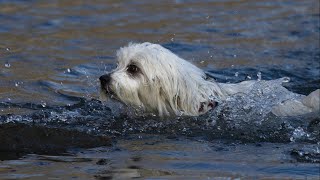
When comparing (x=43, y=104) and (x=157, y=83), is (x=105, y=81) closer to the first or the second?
(x=157, y=83)

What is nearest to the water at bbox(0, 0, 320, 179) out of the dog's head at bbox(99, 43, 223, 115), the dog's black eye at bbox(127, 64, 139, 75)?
the dog's head at bbox(99, 43, 223, 115)

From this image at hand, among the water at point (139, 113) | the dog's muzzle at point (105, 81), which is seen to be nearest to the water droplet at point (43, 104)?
the water at point (139, 113)

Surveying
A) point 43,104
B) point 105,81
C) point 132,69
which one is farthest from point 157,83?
point 43,104

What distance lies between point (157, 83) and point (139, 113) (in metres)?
0.40

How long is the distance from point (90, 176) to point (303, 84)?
507cm

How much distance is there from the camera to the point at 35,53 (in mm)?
11992

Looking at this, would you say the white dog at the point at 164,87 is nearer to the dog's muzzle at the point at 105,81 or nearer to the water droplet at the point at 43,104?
the dog's muzzle at the point at 105,81

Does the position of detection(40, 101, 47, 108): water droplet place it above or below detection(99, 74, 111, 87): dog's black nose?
below

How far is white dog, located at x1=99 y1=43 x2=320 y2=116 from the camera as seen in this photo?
798cm

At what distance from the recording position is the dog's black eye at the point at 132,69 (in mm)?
8031

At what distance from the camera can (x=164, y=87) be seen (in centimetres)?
814

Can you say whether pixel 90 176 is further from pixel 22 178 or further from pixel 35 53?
pixel 35 53

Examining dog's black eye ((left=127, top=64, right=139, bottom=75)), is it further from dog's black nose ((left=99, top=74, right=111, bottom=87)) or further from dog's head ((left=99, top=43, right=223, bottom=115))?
dog's black nose ((left=99, top=74, right=111, bottom=87))

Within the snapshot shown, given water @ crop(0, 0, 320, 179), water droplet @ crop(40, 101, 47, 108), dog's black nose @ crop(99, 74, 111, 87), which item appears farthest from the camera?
water droplet @ crop(40, 101, 47, 108)
